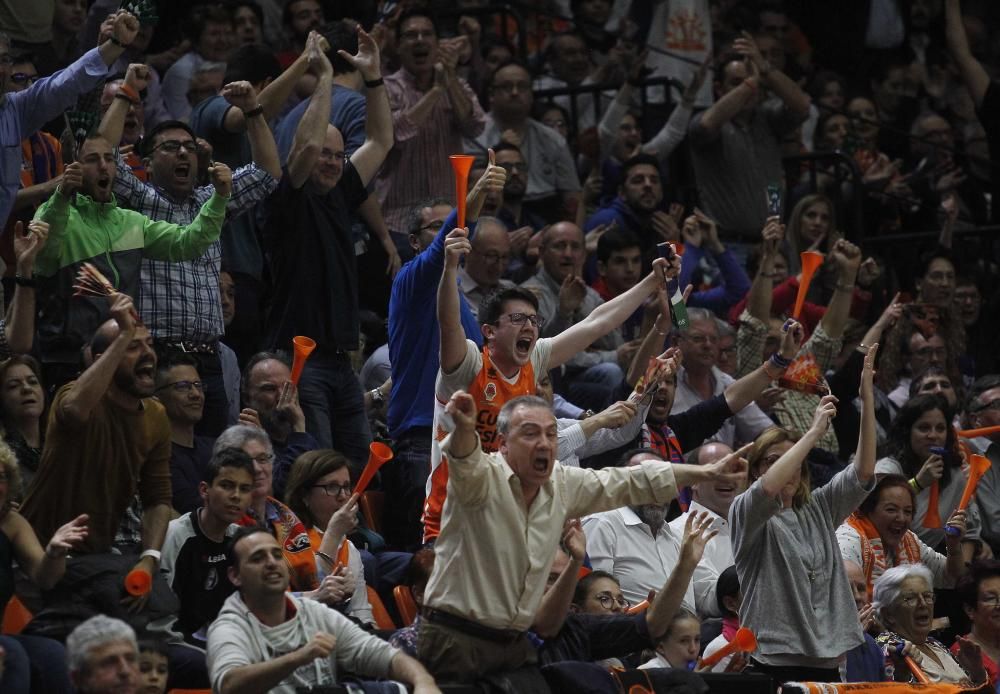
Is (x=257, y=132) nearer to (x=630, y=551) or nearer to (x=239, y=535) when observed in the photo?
(x=630, y=551)

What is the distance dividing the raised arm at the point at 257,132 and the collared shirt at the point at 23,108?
0.64 metres

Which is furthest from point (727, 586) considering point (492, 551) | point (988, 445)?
point (988, 445)

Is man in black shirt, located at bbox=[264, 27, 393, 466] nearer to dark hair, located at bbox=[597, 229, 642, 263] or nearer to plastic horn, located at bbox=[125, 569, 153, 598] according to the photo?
dark hair, located at bbox=[597, 229, 642, 263]

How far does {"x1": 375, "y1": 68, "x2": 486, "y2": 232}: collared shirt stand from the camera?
1088 cm

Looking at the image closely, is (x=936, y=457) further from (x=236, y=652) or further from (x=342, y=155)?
(x=236, y=652)

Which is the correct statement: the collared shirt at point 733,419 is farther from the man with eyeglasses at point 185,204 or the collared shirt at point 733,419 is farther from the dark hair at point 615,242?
the man with eyeglasses at point 185,204

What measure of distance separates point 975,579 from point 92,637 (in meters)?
4.55

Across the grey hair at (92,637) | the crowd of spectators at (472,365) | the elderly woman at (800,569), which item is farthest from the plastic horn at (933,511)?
the grey hair at (92,637)

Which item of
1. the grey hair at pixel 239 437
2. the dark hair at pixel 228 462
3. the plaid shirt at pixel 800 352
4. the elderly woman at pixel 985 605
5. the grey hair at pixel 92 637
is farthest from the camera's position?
the plaid shirt at pixel 800 352

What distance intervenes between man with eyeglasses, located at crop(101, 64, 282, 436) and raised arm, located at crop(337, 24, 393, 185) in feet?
2.94

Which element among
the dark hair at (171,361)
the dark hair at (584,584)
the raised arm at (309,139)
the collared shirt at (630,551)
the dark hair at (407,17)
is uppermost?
the dark hair at (407,17)

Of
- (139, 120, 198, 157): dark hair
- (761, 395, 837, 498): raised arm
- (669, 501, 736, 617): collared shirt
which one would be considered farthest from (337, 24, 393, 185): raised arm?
(761, 395, 837, 498): raised arm

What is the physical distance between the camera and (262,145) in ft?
28.0

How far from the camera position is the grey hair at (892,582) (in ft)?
26.6
